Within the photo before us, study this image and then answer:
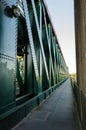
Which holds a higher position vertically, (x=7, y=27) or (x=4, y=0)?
(x=4, y=0)

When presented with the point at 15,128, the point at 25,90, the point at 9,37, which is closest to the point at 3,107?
the point at 15,128

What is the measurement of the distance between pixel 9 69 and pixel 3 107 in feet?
3.10

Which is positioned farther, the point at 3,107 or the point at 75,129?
the point at 75,129

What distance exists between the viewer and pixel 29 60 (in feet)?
30.5

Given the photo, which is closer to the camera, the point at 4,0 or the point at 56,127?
the point at 4,0

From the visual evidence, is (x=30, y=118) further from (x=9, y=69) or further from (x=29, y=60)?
(x=29, y=60)

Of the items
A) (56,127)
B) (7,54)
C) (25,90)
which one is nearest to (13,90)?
(7,54)

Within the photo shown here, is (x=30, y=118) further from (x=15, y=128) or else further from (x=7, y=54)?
(x=7, y=54)

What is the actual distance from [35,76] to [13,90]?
131 inches

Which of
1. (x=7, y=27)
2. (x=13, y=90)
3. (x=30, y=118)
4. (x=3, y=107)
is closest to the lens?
(x=3, y=107)

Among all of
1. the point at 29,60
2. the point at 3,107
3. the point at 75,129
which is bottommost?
the point at 75,129

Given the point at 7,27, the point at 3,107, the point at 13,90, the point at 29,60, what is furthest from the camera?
the point at 29,60

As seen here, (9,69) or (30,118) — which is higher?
(9,69)

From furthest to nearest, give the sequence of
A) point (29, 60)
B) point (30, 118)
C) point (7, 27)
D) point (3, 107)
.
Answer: point (29, 60)
point (30, 118)
point (7, 27)
point (3, 107)
